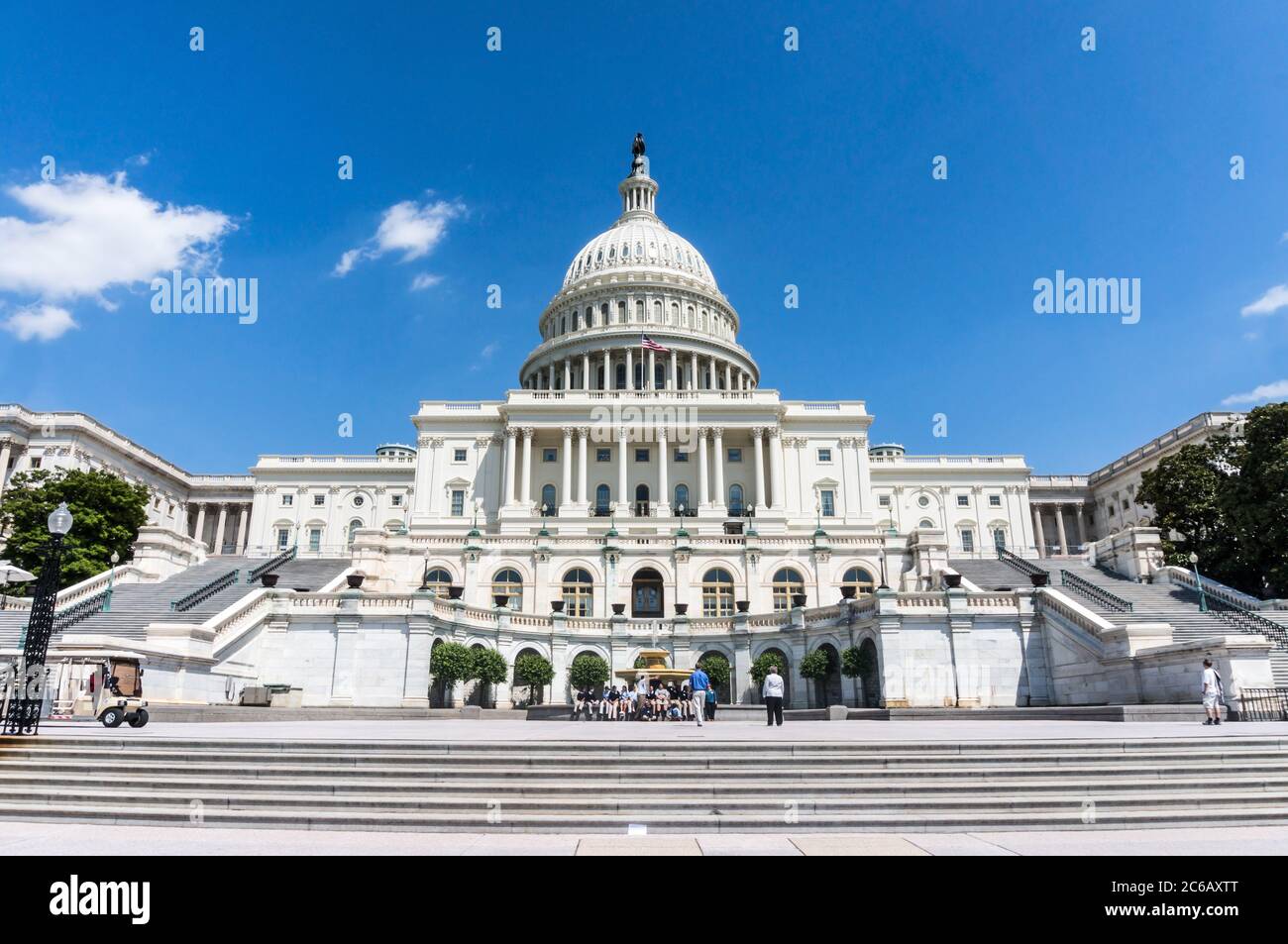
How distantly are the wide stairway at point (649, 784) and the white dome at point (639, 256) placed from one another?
99022 millimetres

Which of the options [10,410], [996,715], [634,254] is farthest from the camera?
[634,254]

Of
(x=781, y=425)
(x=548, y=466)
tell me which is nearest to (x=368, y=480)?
(x=548, y=466)

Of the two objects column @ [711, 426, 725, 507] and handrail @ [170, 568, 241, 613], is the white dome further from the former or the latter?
handrail @ [170, 568, 241, 613]

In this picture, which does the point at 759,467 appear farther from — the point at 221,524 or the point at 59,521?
the point at 221,524

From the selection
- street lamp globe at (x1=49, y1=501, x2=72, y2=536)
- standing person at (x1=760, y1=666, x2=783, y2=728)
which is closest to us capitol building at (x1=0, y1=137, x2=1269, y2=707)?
street lamp globe at (x1=49, y1=501, x2=72, y2=536)

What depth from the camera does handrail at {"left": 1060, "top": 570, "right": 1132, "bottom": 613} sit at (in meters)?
→ 37.2

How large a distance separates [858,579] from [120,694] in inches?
1664

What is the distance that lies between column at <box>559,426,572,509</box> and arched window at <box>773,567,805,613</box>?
27.5 meters

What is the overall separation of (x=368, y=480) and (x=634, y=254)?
46512 mm

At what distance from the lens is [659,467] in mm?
81250

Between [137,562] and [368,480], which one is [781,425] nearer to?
[368,480]
